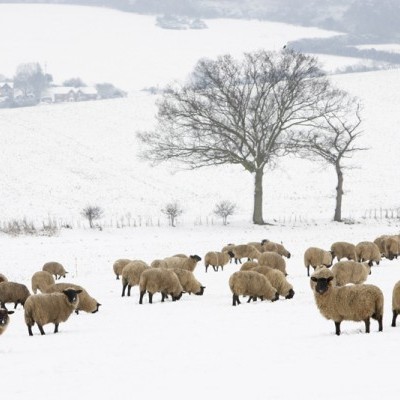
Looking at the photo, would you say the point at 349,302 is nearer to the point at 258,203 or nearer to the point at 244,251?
the point at 244,251

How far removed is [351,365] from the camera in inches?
377

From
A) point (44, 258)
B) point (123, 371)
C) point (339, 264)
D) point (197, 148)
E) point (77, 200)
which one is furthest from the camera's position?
point (77, 200)

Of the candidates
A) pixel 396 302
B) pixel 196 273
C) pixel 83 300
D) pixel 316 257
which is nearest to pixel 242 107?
pixel 196 273

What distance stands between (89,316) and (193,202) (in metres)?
41.6

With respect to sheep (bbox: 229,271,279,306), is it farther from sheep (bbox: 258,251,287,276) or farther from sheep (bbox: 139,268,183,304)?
sheep (bbox: 258,251,287,276)

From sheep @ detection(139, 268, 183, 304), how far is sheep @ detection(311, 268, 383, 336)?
6.18m

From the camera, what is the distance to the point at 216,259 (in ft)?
84.1

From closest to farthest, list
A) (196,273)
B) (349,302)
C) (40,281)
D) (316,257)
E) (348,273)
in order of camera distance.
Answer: (349,302) < (348,273) < (40,281) < (316,257) < (196,273)

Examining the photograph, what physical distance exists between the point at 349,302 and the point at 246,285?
16.9ft

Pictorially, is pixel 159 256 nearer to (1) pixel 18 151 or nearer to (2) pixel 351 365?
(2) pixel 351 365

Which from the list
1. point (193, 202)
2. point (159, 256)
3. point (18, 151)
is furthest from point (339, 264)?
point (18, 151)

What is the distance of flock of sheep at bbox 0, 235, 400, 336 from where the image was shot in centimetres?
1273

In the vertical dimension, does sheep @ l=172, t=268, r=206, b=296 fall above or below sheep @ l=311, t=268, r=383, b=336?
below

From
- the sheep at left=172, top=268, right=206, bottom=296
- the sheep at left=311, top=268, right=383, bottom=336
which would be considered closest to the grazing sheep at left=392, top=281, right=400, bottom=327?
the sheep at left=311, top=268, right=383, bottom=336
